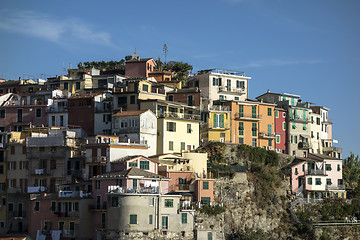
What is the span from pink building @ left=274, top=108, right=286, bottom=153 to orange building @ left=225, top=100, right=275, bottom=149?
111 centimetres

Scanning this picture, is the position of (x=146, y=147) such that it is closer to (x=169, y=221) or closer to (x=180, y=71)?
(x=169, y=221)

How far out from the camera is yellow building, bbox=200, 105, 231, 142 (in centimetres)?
10012

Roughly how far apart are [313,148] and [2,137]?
155 feet

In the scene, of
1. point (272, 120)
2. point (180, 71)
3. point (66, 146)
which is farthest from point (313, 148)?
point (66, 146)

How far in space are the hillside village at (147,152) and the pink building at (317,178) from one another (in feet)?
0.52

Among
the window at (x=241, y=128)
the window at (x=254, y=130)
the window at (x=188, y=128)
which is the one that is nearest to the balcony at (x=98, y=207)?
the window at (x=188, y=128)

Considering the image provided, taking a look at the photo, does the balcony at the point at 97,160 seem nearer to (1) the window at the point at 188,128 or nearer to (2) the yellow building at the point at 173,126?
(2) the yellow building at the point at 173,126

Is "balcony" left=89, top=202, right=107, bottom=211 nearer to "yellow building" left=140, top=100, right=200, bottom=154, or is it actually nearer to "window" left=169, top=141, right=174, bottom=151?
"yellow building" left=140, top=100, right=200, bottom=154

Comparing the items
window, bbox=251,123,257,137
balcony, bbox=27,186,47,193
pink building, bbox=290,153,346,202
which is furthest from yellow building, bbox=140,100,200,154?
balcony, bbox=27,186,47,193

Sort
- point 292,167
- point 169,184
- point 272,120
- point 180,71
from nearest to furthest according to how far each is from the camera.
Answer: point 169,184
point 292,167
point 272,120
point 180,71

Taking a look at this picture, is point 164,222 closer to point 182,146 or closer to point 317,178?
point 182,146

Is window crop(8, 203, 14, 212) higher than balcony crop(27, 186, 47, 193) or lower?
lower

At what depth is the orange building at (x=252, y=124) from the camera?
337 feet

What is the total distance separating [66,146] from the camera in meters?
87.6
